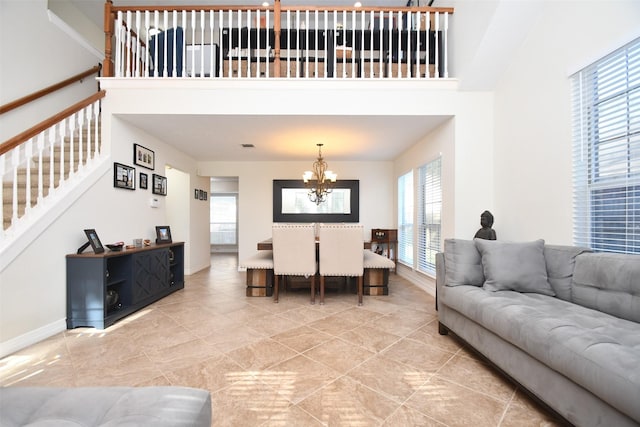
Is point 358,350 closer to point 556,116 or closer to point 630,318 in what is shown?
point 630,318

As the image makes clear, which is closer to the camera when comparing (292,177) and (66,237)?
(66,237)

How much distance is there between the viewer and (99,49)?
4824 mm

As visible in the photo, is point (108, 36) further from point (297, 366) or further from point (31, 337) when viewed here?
point (297, 366)

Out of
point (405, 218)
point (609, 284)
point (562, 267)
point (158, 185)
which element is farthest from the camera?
point (405, 218)

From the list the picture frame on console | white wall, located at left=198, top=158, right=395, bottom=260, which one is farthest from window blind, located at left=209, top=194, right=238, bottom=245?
the picture frame on console

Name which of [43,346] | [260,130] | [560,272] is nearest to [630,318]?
[560,272]

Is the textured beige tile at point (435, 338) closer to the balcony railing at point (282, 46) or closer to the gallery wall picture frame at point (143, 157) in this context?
the balcony railing at point (282, 46)

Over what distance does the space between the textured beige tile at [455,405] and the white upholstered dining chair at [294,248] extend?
6.35 feet

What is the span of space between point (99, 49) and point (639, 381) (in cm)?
732

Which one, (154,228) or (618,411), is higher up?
(154,228)

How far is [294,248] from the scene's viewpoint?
11.1 ft

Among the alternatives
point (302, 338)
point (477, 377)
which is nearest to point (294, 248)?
point (302, 338)

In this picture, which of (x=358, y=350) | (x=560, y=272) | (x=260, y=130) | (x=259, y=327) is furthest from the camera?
(x=260, y=130)

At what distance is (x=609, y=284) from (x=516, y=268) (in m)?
0.51
